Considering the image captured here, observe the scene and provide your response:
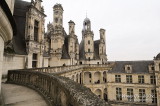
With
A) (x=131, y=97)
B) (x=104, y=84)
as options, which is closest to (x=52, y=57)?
(x=104, y=84)

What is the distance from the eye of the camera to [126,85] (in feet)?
98.4

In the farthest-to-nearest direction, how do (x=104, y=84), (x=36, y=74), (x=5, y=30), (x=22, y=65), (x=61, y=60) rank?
(x=104, y=84), (x=61, y=60), (x=22, y=65), (x=36, y=74), (x=5, y=30)

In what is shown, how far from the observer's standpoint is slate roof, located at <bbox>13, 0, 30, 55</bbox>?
15375mm

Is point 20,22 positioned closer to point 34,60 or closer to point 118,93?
point 34,60

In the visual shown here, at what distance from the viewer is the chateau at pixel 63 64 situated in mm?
11184

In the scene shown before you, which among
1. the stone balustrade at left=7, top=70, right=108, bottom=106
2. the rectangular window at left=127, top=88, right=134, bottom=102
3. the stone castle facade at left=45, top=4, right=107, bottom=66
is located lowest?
the rectangular window at left=127, top=88, right=134, bottom=102

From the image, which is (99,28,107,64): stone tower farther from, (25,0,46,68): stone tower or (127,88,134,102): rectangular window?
(25,0,46,68): stone tower

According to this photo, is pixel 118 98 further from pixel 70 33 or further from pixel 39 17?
pixel 39 17

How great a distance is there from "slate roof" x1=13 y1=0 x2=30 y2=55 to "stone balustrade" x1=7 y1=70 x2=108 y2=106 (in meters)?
6.76

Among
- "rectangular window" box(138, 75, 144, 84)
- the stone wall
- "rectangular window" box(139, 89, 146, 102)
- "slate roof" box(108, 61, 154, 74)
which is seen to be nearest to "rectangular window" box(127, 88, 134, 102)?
"rectangular window" box(139, 89, 146, 102)

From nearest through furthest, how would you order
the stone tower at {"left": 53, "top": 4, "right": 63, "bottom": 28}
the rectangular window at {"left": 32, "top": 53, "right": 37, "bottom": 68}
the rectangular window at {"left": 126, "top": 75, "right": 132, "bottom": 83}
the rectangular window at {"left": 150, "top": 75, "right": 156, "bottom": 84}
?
the rectangular window at {"left": 32, "top": 53, "right": 37, "bottom": 68} → the rectangular window at {"left": 150, "top": 75, "right": 156, "bottom": 84} → the rectangular window at {"left": 126, "top": 75, "right": 132, "bottom": 83} → the stone tower at {"left": 53, "top": 4, "right": 63, "bottom": 28}

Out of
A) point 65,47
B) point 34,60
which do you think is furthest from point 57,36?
point 34,60

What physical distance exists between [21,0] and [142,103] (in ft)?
101

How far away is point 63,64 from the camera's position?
96.7 feet
